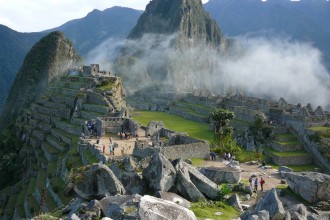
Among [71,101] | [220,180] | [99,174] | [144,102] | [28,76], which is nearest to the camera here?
[99,174]

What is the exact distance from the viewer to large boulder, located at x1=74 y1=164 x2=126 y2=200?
791 inches

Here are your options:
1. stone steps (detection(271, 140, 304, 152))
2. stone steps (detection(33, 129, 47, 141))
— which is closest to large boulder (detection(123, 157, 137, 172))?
stone steps (detection(271, 140, 304, 152))

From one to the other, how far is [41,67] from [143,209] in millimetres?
105039

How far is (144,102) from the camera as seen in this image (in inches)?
4975

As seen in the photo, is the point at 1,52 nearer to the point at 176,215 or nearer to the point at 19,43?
the point at 19,43

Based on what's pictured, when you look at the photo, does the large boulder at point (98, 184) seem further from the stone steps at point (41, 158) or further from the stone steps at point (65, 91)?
the stone steps at point (65, 91)

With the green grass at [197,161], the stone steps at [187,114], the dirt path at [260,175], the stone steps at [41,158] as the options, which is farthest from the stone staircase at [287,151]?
the stone steps at [41,158]

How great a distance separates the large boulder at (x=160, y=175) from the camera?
67.7ft

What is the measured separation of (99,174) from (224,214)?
572 centimetres

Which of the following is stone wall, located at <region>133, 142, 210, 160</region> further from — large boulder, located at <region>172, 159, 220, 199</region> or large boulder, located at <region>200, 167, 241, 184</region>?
large boulder, located at <region>172, 159, 220, 199</region>

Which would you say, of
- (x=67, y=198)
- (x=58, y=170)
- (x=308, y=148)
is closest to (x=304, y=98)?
(x=308, y=148)

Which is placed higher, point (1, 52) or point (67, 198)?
point (1, 52)

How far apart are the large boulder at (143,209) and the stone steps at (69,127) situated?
115ft

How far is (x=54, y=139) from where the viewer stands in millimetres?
54906
